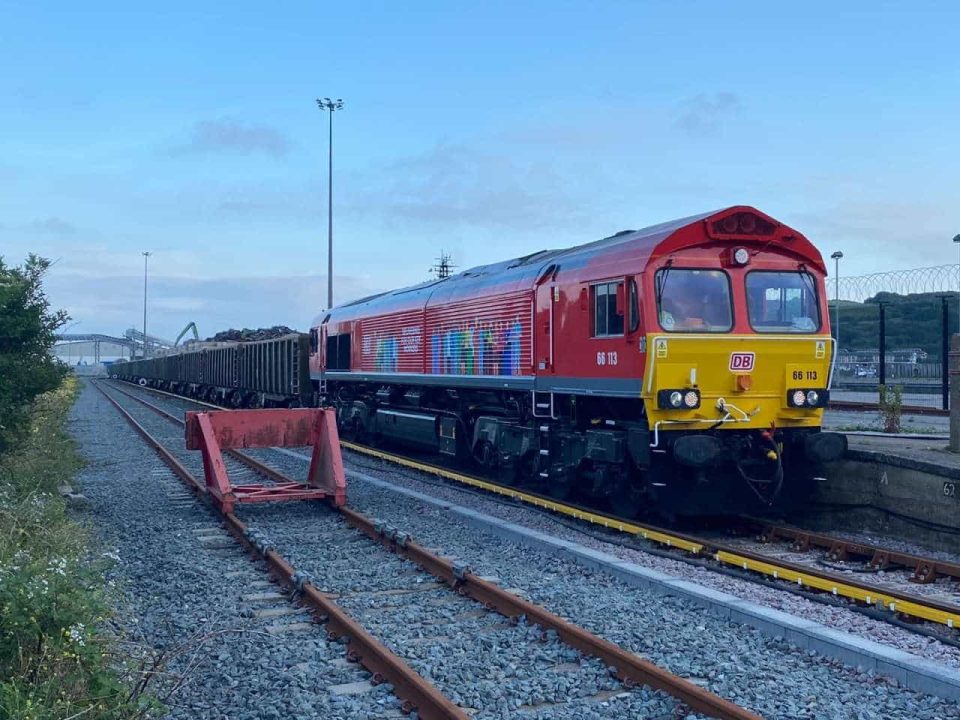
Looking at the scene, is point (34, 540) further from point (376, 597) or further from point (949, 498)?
point (949, 498)

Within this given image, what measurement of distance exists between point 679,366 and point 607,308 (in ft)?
3.79

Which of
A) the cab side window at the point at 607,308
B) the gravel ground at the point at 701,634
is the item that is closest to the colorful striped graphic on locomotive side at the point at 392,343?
the cab side window at the point at 607,308

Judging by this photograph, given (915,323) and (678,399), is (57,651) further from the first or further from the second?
(915,323)

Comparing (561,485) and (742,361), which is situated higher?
(742,361)

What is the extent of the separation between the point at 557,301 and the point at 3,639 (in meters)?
7.87

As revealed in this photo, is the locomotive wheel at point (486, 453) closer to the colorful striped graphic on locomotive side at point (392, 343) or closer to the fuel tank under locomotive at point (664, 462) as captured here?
the fuel tank under locomotive at point (664, 462)

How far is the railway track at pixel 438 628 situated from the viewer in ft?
16.2

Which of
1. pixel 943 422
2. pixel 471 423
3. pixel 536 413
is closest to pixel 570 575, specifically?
pixel 536 413

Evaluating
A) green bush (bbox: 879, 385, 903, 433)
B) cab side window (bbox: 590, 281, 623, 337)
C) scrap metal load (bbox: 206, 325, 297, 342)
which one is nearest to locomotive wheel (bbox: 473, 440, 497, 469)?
cab side window (bbox: 590, 281, 623, 337)

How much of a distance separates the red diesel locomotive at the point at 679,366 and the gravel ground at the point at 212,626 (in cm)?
427

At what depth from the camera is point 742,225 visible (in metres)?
10.2

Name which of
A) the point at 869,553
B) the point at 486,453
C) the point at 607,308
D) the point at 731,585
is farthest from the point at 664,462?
the point at 486,453

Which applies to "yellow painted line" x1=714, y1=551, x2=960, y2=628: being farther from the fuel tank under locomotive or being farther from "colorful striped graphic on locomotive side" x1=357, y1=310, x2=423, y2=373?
"colorful striped graphic on locomotive side" x1=357, y1=310, x2=423, y2=373

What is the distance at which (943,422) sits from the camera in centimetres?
1919
